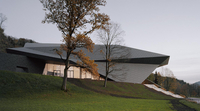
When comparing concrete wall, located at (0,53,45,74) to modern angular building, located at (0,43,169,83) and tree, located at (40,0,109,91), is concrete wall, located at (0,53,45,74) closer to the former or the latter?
modern angular building, located at (0,43,169,83)

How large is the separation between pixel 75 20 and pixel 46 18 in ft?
8.70

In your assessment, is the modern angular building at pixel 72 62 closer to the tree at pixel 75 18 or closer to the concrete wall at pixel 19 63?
the concrete wall at pixel 19 63

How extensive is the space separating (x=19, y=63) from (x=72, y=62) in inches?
A: 334

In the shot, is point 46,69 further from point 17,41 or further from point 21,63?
point 17,41

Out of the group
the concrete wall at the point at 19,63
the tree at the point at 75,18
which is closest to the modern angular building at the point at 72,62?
the concrete wall at the point at 19,63

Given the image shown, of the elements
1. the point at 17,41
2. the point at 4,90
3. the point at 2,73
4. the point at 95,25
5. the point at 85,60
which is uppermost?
the point at 17,41

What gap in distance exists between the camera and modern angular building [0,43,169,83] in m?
25.6

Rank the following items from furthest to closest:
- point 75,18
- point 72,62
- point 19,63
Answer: point 72,62 → point 19,63 → point 75,18

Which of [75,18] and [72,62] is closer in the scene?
[75,18]

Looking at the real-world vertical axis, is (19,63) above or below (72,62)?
below

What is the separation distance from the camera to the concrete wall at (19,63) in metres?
22.9

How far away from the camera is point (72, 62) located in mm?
28547

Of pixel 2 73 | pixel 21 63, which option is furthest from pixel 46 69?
pixel 2 73

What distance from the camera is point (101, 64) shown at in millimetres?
33438
